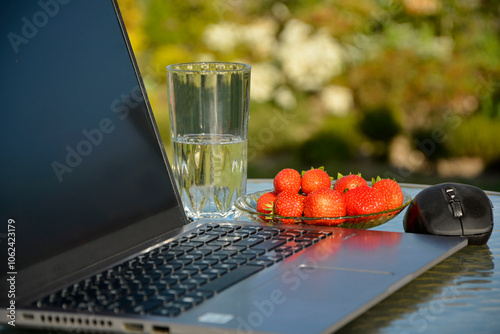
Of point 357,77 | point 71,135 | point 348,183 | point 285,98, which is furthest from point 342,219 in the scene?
point 357,77

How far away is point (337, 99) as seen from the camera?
4.68m

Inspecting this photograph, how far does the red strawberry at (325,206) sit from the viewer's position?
4.44ft

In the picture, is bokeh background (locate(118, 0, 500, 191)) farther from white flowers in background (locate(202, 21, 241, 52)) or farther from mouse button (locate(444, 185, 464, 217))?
mouse button (locate(444, 185, 464, 217))

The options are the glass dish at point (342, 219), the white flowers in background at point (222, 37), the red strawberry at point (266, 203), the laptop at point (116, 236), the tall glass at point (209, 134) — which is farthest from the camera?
the white flowers in background at point (222, 37)

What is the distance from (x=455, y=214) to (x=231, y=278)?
47cm

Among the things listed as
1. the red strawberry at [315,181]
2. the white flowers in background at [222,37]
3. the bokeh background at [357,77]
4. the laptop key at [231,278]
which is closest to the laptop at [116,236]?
the laptop key at [231,278]

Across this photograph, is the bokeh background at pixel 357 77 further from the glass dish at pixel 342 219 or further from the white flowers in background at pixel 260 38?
the glass dish at pixel 342 219

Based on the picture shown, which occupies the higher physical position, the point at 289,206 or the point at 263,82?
the point at 263,82

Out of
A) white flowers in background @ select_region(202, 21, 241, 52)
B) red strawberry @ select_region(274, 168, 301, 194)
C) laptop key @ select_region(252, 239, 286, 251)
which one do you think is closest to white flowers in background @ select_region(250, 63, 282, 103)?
white flowers in background @ select_region(202, 21, 241, 52)

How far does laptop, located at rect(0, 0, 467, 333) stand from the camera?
0.87 metres

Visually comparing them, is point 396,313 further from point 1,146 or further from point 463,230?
point 1,146

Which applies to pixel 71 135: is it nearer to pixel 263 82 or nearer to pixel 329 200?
pixel 329 200

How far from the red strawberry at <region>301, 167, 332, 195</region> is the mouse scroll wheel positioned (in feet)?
0.98

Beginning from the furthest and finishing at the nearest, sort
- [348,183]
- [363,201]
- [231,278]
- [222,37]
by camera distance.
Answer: [222,37], [348,183], [363,201], [231,278]
